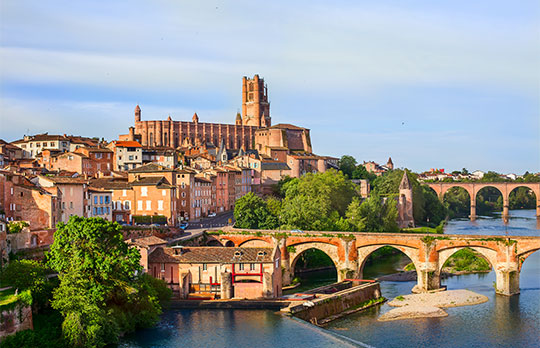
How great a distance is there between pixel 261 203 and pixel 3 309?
3356cm

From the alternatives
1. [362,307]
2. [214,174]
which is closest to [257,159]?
[214,174]

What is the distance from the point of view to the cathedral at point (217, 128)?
106562 millimetres

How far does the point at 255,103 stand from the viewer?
410ft

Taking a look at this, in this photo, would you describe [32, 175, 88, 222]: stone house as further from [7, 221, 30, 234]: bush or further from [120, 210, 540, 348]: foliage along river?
[120, 210, 540, 348]: foliage along river

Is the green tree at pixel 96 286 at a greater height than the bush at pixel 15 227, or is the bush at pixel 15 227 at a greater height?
the bush at pixel 15 227

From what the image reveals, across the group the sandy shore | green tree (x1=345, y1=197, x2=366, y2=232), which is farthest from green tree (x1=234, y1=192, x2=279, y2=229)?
the sandy shore

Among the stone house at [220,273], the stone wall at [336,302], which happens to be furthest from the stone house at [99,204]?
the stone wall at [336,302]

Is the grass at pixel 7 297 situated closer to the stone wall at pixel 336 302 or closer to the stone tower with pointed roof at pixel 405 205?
the stone wall at pixel 336 302

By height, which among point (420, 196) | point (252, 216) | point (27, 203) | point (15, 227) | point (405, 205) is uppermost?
point (27, 203)

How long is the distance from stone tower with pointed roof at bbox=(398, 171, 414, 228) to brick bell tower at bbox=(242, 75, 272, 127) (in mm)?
53250

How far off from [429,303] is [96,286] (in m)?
20.3

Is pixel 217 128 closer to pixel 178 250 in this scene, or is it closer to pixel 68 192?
pixel 68 192

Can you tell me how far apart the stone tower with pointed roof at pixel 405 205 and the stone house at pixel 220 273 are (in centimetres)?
3579

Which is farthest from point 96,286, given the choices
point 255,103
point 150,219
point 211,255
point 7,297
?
point 255,103
